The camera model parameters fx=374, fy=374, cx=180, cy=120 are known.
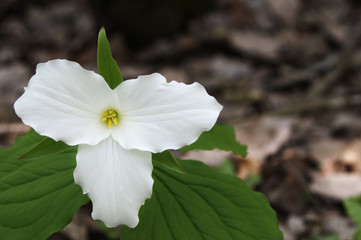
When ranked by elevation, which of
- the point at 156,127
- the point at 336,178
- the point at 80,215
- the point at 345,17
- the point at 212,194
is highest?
the point at 345,17

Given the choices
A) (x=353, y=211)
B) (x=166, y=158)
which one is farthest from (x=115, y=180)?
(x=353, y=211)

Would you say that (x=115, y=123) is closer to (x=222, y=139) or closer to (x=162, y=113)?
(x=162, y=113)

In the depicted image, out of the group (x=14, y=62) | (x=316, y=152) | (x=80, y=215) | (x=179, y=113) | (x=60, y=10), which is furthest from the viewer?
(x=60, y=10)

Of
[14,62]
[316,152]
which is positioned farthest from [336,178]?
[14,62]

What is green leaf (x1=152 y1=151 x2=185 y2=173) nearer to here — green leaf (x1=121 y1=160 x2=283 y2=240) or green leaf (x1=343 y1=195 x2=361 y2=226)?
green leaf (x1=121 y1=160 x2=283 y2=240)

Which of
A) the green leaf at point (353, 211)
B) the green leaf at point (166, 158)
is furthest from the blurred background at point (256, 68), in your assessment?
the green leaf at point (166, 158)

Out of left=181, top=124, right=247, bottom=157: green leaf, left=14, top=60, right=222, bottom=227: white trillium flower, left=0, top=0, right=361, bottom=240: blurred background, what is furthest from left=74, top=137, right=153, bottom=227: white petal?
left=0, top=0, right=361, bottom=240: blurred background

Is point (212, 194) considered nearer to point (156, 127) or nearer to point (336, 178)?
point (156, 127)
